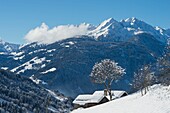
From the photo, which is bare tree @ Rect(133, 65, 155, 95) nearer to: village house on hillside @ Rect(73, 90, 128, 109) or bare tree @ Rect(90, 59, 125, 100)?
bare tree @ Rect(90, 59, 125, 100)

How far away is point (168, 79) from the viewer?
168 ft

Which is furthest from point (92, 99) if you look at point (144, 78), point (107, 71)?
point (144, 78)

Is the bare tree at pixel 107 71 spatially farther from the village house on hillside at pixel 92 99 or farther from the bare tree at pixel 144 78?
the village house on hillside at pixel 92 99

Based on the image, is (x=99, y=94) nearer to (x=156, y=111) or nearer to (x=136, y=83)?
(x=136, y=83)

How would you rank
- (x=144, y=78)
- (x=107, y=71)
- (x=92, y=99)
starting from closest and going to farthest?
(x=144, y=78) → (x=107, y=71) → (x=92, y=99)

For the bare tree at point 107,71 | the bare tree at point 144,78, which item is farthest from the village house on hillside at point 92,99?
the bare tree at point 144,78

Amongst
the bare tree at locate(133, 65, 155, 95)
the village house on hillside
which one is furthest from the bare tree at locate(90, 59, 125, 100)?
the village house on hillside

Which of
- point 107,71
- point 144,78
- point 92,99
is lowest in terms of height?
point 144,78

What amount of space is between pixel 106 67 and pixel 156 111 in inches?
2598

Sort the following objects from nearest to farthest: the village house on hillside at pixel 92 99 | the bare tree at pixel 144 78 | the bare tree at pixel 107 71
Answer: the bare tree at pixel 144 78 < the bare tree at pixel 107 71 < the village house on hillside at pixel 92 99

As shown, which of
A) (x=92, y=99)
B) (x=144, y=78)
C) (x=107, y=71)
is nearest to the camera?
(x=144, y=78)

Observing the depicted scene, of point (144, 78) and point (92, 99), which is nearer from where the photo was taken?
point (144, 78)

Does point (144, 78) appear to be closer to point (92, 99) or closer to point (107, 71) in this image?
point (107, 71)

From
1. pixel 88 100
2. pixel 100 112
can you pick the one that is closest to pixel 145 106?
pixel 100 112
